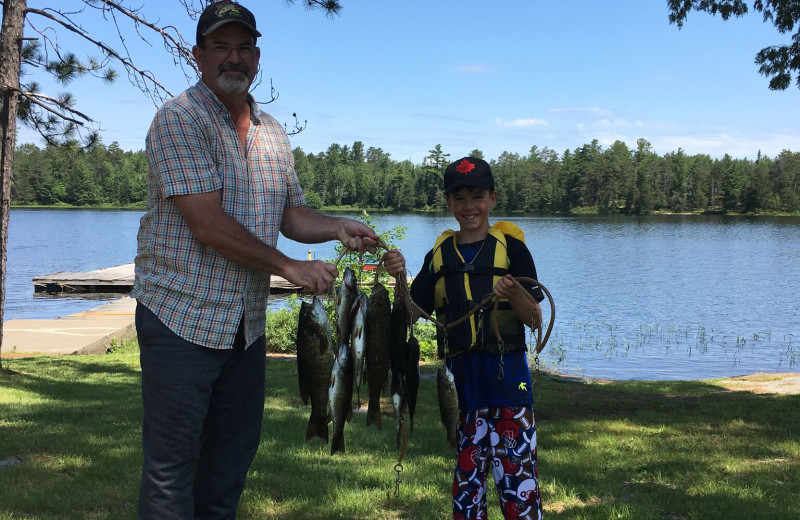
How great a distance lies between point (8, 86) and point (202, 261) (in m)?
9.01

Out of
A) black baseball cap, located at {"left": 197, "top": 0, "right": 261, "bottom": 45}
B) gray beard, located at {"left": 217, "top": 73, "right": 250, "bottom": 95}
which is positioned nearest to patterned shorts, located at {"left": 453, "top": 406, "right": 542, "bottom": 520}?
gray beard, located at {"left": 217, "top": 73, "right": 250, "bottom": 95}

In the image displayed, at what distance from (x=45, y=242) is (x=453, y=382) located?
67.2 m

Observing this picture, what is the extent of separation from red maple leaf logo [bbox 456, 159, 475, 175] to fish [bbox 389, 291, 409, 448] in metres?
0.94

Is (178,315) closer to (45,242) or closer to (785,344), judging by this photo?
(785,344)

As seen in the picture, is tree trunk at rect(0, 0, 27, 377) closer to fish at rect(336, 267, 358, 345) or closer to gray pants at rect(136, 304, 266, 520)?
gray pants at rect(136, 304, 266, 520)

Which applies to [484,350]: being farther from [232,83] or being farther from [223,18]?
[223,18]

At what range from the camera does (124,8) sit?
10242 millimetres

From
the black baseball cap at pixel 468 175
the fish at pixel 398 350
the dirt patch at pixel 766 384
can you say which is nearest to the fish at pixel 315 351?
the fish at pixel 398 350

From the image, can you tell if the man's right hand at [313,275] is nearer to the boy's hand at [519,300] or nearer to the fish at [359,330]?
the fish at [359,330]

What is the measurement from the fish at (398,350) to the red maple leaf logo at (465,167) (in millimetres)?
937

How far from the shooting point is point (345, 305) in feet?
10.4

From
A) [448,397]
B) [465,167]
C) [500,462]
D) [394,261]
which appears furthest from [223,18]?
[500,462]

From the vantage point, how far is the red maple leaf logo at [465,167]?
12.8 ft

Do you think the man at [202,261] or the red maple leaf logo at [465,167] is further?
the red maple leaf logo at [465,167]
